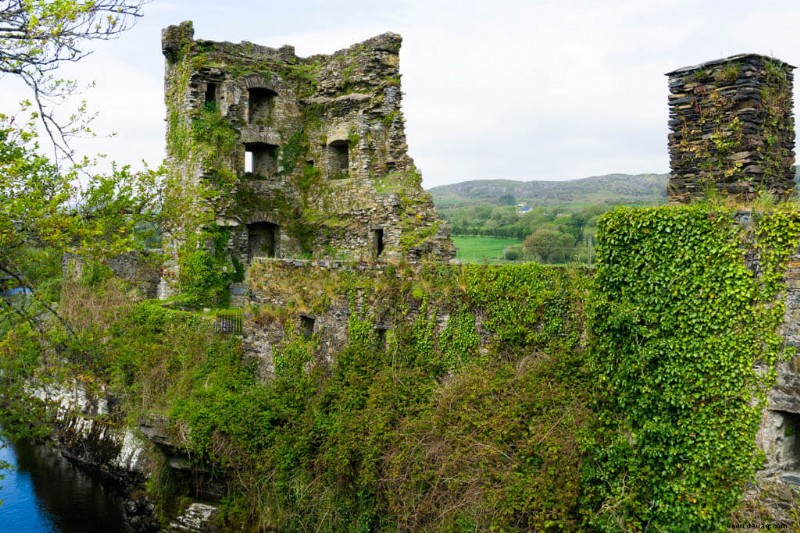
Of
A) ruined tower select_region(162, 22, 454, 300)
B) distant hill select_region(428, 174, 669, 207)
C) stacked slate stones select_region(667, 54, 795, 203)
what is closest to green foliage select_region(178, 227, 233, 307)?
ruined tower select_region(162, 22, 454, 300)

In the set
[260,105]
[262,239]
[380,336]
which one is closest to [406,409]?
[380,336]

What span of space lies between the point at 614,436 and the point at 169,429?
10471 millimetres

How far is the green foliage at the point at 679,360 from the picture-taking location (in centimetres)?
770

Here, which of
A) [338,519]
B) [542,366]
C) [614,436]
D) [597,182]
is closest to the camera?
[614,436]

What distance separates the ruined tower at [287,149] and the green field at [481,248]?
1946 mm

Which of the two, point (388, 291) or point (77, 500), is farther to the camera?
point (77, 500)

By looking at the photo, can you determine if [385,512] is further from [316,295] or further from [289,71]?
[289,71]

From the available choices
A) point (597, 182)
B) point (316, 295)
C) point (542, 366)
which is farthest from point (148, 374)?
A: point (597, 182)

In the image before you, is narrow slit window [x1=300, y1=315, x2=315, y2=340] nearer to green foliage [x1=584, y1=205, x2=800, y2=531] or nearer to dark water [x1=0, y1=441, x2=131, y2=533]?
dark water [x1=0, y1=441, x2=131, y2=533]

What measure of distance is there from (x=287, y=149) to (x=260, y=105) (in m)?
1.65

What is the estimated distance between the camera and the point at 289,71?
2277cm

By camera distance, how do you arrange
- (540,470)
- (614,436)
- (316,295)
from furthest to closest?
(316,295) < (540,470) < (614,436)

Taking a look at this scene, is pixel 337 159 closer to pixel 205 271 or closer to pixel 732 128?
pixel 205 271

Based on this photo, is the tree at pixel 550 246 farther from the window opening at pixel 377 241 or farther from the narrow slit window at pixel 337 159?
the narrow slit window at pixel 337 159
